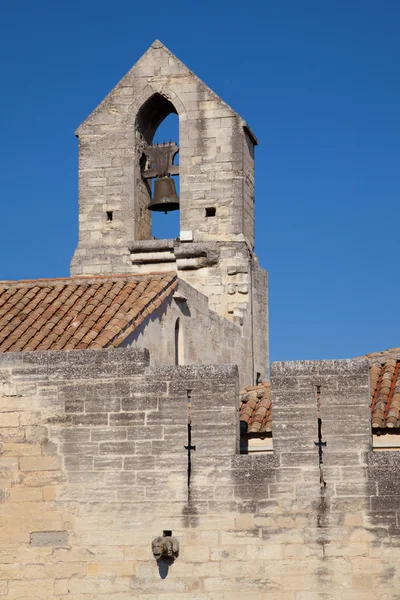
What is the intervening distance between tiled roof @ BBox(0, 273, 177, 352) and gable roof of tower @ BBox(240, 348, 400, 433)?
159 centimetres

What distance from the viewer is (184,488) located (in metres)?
14.6

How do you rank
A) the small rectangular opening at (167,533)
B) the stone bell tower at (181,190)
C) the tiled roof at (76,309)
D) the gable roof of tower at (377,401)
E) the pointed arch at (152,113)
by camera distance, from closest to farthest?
the small rectangular opening at (167,533) < the gable roof of tower at (377,401) < the tiled roof at (76,309) < the stone bell tower at (181,190) < the pointed arch at (152,113)

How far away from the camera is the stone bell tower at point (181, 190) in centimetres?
2073

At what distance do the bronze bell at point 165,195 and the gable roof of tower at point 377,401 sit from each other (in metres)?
4.04

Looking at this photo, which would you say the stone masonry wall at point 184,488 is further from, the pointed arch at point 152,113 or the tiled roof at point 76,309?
the pointed arch at point 152,113

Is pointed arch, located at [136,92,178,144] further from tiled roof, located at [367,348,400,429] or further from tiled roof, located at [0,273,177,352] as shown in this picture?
tiled roof, located at [367,348,400,429]

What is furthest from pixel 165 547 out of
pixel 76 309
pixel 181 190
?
pixel 181 190

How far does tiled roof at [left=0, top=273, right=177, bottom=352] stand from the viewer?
16.2 m

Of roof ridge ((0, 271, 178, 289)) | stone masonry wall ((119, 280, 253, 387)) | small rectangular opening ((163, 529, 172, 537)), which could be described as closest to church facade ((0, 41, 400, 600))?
small rectangular opening ((163, 529, 172, 537))

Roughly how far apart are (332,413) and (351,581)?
161 centimetres

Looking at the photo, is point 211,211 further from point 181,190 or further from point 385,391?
point 385,391

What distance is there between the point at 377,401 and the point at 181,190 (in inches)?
224

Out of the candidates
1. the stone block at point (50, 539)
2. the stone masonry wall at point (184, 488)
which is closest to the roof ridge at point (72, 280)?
the stone masonry wall at point (184, 488)

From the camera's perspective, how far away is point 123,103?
70.0ft
